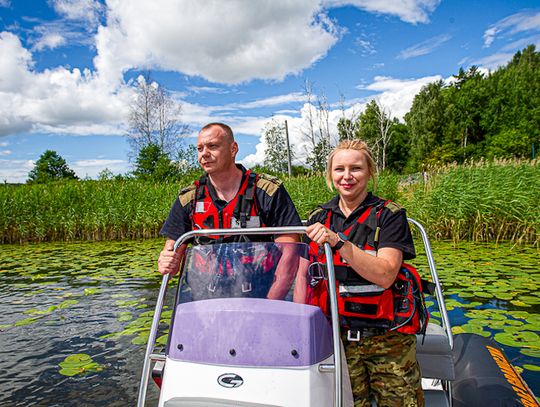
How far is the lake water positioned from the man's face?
6.71ft

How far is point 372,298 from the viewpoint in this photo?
174 centimetres

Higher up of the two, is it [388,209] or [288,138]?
[288,138]

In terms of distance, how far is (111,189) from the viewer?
481 inches

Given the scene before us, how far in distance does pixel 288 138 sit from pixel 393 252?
29.6 meters

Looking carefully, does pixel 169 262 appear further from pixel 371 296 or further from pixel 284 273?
pixel 371 296

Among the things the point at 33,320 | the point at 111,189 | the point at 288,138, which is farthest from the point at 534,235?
the point at 288,138

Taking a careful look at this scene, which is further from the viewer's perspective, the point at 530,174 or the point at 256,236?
the point at 530,174

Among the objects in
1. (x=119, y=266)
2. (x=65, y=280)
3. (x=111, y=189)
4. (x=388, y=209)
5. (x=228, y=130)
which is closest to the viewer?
(x=388, y=209)

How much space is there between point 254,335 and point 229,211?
1.00 metres

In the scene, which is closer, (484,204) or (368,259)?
(368,259)

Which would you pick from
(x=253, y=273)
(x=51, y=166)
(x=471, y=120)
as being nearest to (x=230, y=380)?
(x=253, y=273)

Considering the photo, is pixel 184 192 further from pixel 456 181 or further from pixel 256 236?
pixel 456 181

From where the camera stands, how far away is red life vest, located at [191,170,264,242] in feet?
7.59

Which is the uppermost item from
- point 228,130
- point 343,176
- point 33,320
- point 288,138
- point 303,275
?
Answer: point 288,138
